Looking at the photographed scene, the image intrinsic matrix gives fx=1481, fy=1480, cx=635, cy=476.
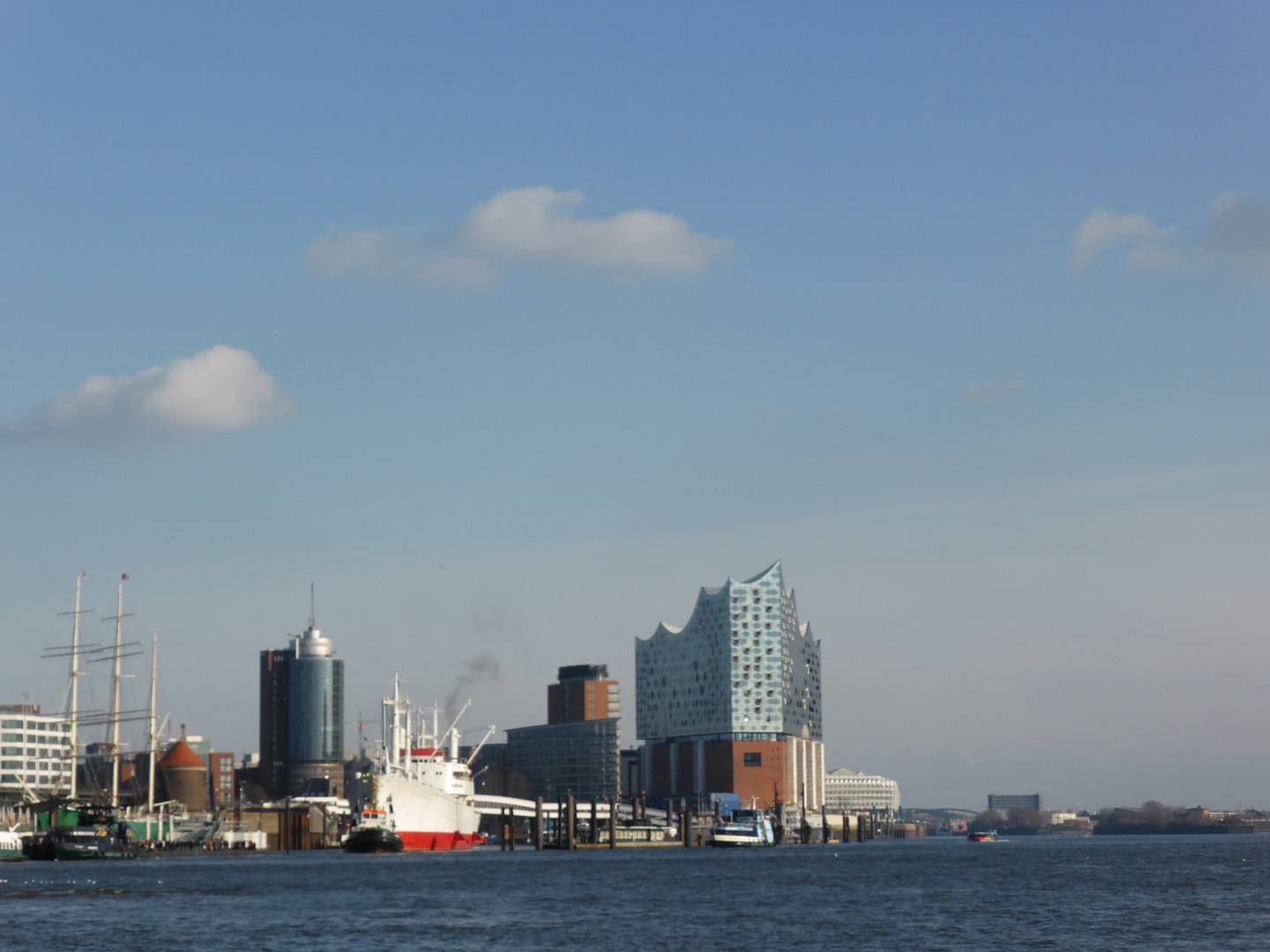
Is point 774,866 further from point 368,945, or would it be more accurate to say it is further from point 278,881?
point 368,945

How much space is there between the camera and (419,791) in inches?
5768

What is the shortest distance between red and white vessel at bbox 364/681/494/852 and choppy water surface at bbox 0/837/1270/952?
14.5 m

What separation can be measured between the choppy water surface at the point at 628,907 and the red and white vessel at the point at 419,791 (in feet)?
47.6

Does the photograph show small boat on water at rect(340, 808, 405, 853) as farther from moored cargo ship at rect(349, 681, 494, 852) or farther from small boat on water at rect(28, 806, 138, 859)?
small boat on water at rect(28, 806, 138, 859)

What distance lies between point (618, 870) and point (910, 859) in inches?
1801

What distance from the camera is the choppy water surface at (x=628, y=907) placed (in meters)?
60.1

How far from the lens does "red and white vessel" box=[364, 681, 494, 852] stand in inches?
5664

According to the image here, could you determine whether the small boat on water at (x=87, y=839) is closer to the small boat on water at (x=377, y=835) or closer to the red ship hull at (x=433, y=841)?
the small boat on water at (x=377, y=835)

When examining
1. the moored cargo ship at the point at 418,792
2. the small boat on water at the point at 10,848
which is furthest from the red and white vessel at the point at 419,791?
the small boat on water at the point at 10,848

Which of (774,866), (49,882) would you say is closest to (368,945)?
(49,882)

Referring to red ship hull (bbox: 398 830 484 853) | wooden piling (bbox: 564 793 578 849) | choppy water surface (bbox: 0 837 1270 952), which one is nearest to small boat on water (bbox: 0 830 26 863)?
choppy water surface (bbox: 0 837 1270 952)

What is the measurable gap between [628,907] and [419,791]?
7276 centimetres

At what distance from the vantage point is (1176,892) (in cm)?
8744

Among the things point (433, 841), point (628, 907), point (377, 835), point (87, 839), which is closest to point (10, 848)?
point (87, 839)
